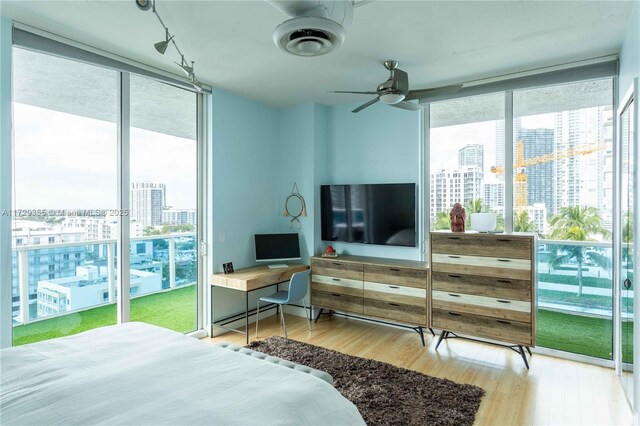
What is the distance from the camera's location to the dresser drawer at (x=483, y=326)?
3.24 meters

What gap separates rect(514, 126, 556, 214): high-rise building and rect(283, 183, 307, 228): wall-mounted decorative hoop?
103 inches

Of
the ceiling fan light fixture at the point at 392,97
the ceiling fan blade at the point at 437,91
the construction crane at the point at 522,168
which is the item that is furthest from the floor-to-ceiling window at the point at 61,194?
the construction crane at the point at 522,168

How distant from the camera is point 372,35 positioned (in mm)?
2834

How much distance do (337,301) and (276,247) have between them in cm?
103

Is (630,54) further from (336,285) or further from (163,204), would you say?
(163,204)

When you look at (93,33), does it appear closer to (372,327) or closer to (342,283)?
(342,283)

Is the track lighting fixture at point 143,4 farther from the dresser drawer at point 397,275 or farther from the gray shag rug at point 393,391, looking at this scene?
the dresser drawer at point 397,275

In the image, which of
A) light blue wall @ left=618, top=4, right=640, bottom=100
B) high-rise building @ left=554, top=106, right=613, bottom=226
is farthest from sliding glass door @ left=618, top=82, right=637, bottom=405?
high-rise building @ left=554, top=106, right=613, bottom=226

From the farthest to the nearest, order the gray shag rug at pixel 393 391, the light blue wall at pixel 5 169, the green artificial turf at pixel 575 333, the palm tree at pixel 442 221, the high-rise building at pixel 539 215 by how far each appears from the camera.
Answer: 1. the palm tree at pixel 442 221
2. the high-rise building at pixel 539 215
3. the green artificial turf at pixel 575 333
4. the light blue wall at pixel 5 169
5. the gray shag rug at pixel 393 391

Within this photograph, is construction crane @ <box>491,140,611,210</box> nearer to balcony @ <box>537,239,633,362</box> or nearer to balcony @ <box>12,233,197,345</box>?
balcony @ <box>537,239,633,362</box>

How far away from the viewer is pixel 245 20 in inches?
103

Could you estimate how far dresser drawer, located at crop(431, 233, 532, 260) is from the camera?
325cm

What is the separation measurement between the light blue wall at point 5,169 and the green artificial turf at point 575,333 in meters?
4.61

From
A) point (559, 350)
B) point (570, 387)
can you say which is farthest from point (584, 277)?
point (570, 387)
